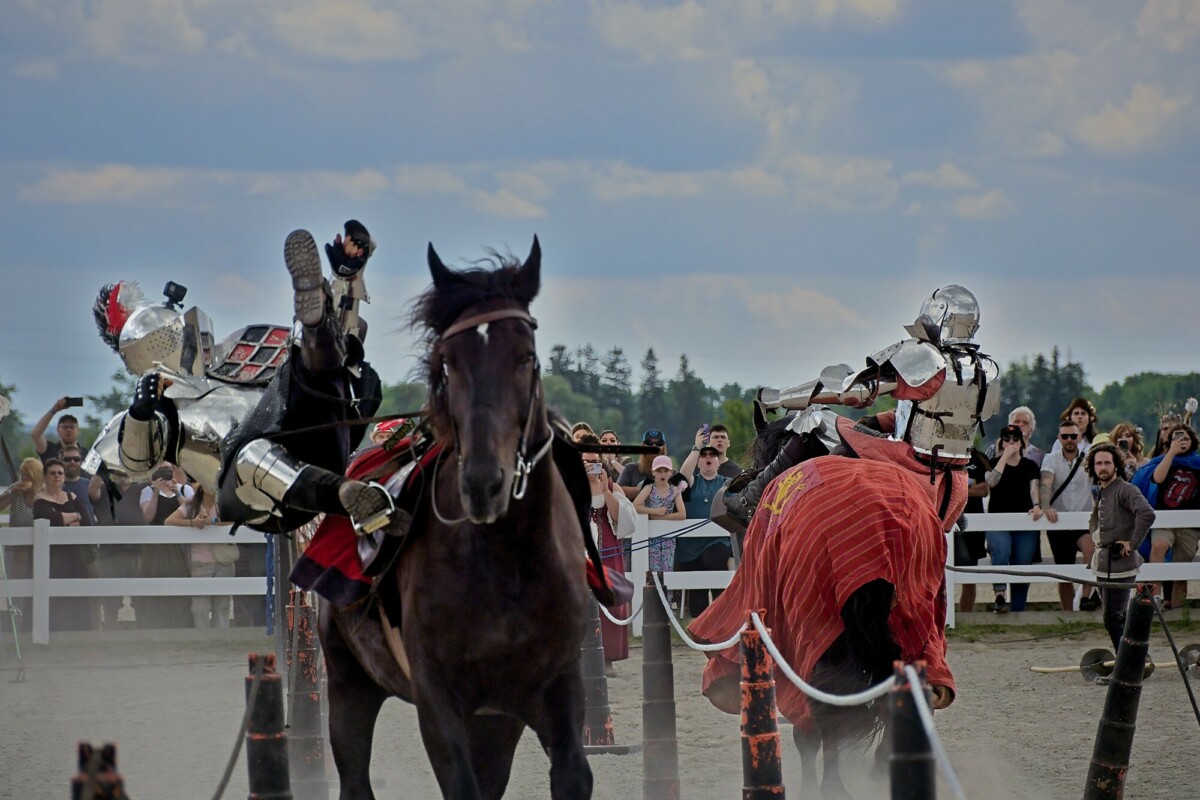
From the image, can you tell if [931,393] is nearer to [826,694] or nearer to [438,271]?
[826,694]

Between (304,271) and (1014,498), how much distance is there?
10.3 m

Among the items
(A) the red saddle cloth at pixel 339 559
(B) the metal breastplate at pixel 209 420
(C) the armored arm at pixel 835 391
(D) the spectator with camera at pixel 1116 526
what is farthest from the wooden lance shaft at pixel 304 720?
(D) the spectator with camera at pixel 1116 526

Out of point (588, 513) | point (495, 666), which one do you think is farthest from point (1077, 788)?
point (495, 666)

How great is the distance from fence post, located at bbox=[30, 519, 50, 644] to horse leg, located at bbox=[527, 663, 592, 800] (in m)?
10.3

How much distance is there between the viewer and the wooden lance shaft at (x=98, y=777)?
316cm

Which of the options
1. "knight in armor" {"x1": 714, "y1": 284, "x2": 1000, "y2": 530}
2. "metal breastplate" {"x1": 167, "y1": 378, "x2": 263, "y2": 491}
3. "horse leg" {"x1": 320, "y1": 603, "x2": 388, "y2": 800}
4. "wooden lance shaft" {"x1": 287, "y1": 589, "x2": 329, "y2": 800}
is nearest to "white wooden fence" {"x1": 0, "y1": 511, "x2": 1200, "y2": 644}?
"wooden lance shaft" {"x1": 287, "y1": 589, "x2": 329, "y2": 800}

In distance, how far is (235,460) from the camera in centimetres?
514

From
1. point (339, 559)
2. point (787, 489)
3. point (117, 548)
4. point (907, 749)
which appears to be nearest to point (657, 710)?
point (787, 489)

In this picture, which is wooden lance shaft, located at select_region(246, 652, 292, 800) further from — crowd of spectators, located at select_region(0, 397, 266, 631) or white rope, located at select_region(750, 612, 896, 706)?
crowd of spectators, located at select_region(0, 397, 266, 631)

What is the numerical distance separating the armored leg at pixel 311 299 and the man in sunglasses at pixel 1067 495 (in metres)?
9.85

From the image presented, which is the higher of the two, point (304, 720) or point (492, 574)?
point (492, 574)

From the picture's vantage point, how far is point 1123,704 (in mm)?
6266

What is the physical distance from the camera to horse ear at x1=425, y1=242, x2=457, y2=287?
4.64 meters

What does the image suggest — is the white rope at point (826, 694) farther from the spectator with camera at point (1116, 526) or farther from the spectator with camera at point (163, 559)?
the spectator with camera at point (163, 559)
